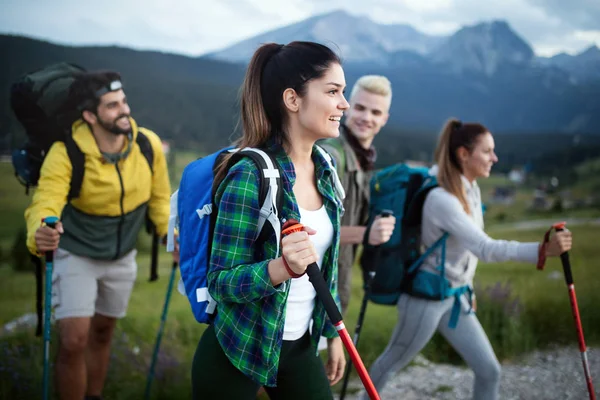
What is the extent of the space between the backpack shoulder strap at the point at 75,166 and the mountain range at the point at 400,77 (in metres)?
2.69

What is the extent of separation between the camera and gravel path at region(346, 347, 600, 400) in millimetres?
4691

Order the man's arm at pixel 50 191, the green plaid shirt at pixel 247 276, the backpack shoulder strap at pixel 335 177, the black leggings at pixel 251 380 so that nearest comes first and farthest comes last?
the green plaid shirt at pixel 247 276 < the black leggings at pixel 251 380 < the backpack shoulder strap at pixel 335 177 < the man's arm at pixel 50 191

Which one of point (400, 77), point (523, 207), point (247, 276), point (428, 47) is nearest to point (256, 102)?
point (247, 276)

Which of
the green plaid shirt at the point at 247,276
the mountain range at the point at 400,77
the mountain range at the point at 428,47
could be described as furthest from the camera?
the mountain range at the point at 428,47

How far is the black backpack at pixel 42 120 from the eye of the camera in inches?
126

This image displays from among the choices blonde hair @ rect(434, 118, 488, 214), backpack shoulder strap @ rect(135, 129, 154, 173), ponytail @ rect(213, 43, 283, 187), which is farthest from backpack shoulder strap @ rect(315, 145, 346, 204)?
backpack shoulder strap @ rect(135, 129, 154, 173)

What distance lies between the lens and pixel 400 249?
10.6 feet

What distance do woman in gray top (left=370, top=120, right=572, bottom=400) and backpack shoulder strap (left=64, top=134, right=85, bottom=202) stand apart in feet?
A: 6.69

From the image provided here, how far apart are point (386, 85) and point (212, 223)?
2.04 m

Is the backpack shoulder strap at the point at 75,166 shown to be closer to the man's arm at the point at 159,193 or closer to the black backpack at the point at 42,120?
the black backpack at the point at 42,120

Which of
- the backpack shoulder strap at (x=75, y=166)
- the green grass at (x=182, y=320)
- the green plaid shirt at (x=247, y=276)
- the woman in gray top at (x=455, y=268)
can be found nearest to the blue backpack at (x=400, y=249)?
the woman in gray top at (x=455, y=268)

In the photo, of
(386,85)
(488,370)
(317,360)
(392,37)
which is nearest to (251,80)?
(317,360)

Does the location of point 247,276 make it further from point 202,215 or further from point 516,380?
point 516,380

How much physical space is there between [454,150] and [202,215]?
2.03 m
